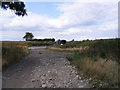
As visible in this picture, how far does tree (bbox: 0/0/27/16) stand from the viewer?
16.7 m

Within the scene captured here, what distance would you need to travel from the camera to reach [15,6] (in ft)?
57.0

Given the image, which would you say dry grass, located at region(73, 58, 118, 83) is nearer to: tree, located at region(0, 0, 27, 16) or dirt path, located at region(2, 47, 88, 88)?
dirt path, located at region(2, 47, 88, 88)

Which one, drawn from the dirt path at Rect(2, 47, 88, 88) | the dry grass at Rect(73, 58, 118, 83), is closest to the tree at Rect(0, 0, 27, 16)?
the dirt path at Rect(2, 47, 88, 88)

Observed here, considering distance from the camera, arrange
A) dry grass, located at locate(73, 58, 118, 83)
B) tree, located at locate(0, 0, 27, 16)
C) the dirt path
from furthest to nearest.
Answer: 1. tree, located at locate(0, 0, 27, 16)
2. dry grass, located at locate(73, 58, 118, 83)
3. the dirt path

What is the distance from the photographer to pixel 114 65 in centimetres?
1227

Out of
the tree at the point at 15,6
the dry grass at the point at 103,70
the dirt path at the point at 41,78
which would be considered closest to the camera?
the dirt path at the point at 41,78

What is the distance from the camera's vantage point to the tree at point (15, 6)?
1667 cm

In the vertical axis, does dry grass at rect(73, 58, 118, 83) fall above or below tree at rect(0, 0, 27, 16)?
below

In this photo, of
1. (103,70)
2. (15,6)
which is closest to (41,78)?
(103,70)

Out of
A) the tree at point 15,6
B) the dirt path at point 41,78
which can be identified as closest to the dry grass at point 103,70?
the dirt path at point 41,78

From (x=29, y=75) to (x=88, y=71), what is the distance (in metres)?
2.87

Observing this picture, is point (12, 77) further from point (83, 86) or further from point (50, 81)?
point (83, 86)

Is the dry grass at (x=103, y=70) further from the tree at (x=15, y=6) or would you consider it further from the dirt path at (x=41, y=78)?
the tree at (x=15, y=6)

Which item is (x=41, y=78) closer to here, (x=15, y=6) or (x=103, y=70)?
(x=103, y=70)
